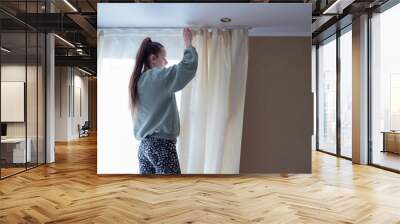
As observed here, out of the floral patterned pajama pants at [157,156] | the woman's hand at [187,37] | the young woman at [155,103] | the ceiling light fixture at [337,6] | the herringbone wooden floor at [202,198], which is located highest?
the ceiling light fixture at [337,6]

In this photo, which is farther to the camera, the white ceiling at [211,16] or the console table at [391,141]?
the console table at [391,141]

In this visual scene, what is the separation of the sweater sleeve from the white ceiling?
1.50 feet

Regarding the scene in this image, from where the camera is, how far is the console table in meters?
6.86

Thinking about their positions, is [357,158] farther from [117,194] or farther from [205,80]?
[117,194]

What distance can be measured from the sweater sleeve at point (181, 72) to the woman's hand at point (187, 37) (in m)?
0.07

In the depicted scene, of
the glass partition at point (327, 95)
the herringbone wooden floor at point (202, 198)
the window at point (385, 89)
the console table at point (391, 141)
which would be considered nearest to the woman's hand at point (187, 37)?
the herringbone wooden floor at point (202, 198)

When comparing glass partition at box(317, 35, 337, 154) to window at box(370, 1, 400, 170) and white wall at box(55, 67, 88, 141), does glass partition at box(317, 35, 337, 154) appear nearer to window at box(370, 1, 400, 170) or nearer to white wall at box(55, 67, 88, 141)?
window at box(370, 1, 400, 170)

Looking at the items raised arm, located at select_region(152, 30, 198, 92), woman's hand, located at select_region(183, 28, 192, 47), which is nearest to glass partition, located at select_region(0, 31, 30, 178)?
raised arm, located at select_region(152, 30, 198, 92)

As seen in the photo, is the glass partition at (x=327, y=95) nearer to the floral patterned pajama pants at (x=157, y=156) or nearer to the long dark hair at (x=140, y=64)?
the floral patterned pajama pants at (x=157, y=156)

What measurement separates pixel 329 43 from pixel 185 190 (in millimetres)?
6739

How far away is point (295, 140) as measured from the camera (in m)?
5.77

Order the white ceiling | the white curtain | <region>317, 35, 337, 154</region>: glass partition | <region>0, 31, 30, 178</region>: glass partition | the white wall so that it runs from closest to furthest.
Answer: the white ceiling → the white curtain → <region>0, 31, 30, 178</region>: glass partition → <region>317, 35, 337, 154</region>: glass partition → the white wall

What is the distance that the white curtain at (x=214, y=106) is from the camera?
5711mm

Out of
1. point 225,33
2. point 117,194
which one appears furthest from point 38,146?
point 225,33
